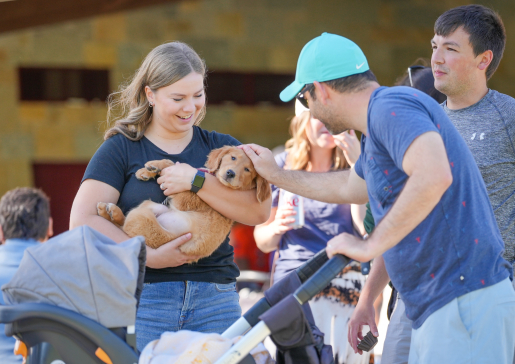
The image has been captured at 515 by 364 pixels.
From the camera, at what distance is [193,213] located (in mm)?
2943

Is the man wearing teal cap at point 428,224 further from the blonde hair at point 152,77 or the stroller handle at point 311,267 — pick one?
the blonde hair at point 152,77

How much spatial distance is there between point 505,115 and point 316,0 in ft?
23.6

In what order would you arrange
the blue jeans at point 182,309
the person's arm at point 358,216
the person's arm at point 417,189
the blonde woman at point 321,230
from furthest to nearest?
the person's arm at point 358,216, the blonde woman at point 321,230, the blue jeans at point 182,309, the person's arm at point 417,189

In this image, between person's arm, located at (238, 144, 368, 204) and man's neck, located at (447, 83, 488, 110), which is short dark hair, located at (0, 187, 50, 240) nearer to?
person's arm, located at (238, 144, 368, 204)

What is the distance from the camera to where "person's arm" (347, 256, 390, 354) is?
276cm

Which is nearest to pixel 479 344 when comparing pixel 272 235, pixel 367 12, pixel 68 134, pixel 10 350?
pixel 272 235

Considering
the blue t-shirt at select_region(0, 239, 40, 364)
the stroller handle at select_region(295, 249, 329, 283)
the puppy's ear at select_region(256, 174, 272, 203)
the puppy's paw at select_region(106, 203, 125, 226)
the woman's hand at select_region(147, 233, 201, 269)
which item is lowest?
the blue t-shirt at select_region(0, 239, 40, 364)

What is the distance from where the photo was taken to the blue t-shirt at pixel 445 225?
2.13m

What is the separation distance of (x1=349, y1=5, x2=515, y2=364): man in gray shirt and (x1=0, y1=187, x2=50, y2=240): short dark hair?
209 cm

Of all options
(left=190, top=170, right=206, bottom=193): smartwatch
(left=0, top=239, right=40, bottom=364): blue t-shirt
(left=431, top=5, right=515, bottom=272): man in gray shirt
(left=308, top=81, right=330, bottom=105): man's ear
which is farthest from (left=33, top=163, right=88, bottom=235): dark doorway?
(left=308, top=81, right=330, bottom=105): man's ear

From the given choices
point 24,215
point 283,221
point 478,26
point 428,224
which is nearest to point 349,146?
point 283,221

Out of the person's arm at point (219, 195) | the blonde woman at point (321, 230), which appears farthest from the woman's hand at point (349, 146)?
the person's arm at point (219, 195)

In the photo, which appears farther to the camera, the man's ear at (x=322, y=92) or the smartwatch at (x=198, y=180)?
the smartwatch at (x=198, y=180)

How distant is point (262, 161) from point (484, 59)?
3.99 feet
